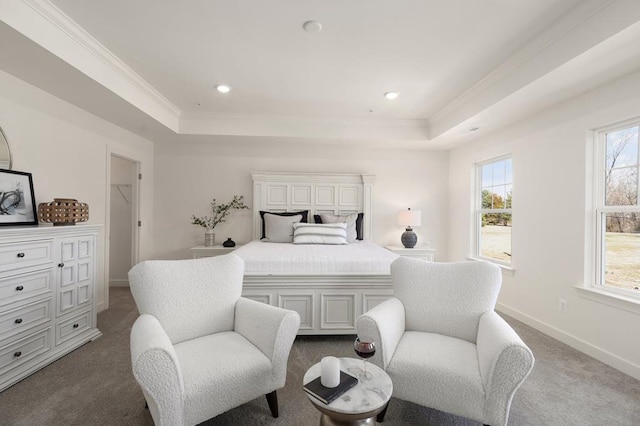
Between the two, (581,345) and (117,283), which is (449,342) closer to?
(581,345)

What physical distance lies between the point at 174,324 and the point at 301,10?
87.4 inches

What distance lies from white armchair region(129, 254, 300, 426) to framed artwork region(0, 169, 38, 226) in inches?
60.3

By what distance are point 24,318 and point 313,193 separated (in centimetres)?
355

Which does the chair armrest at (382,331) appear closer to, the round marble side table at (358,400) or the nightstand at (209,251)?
the round marble side table at (358,400)

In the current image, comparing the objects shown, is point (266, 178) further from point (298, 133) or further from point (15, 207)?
point (15, 207)

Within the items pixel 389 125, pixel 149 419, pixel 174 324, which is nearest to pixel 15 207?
pixel 174 324

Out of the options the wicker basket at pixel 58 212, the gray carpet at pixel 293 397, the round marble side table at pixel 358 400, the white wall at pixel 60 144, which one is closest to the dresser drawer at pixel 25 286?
the wicker basket at pixel 58 212

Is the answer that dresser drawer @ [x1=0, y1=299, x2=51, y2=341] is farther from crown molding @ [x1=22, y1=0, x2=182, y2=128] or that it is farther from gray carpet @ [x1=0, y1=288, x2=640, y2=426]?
crown molding @ [x1=22, y1=0, x2=182, y2=128]

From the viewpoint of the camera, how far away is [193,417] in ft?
4.53

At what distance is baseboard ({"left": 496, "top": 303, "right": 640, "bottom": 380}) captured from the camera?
90.0 inches

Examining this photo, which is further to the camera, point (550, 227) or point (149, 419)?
point (550, 227)

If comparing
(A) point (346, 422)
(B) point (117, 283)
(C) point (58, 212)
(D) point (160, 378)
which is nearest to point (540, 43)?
(A) point (346, 422)

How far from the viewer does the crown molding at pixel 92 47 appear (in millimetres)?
2020

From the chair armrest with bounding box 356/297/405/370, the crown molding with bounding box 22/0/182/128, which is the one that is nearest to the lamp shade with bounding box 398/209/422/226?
the chair armrest with bounding box 356/297/405/370
